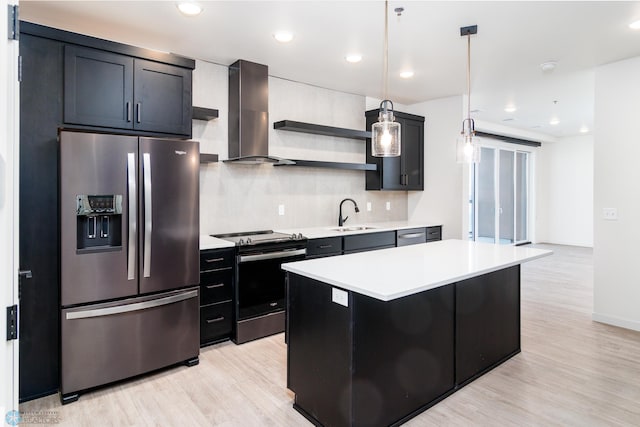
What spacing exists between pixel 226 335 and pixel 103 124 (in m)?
2.02

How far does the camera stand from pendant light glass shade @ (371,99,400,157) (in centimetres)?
248

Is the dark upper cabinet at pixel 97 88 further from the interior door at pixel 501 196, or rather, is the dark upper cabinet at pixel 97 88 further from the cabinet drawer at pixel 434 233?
the interior door at pixel 501 196

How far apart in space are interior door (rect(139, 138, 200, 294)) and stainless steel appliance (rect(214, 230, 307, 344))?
0.53m

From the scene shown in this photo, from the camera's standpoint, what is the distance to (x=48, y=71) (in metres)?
2.49

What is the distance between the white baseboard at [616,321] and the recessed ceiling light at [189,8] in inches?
188

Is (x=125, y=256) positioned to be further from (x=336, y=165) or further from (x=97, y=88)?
(x=336, y=165)

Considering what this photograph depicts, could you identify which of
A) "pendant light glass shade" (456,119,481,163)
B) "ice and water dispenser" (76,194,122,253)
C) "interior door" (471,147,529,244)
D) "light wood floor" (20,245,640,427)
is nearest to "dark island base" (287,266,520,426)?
"light wood floor" (20,245,640,427)

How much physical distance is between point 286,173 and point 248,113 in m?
0.89

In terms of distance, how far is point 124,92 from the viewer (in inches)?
108

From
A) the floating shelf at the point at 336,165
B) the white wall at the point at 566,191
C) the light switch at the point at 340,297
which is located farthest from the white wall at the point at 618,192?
the white wall at the point at 566,191

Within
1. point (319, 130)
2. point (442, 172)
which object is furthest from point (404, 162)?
point (319, 130)

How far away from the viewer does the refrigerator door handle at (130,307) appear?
2475mm

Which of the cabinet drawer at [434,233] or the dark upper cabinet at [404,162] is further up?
the dark upper cabinet at [404,162]

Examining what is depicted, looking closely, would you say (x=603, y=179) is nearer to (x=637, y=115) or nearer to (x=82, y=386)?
(x=637, y=115)
